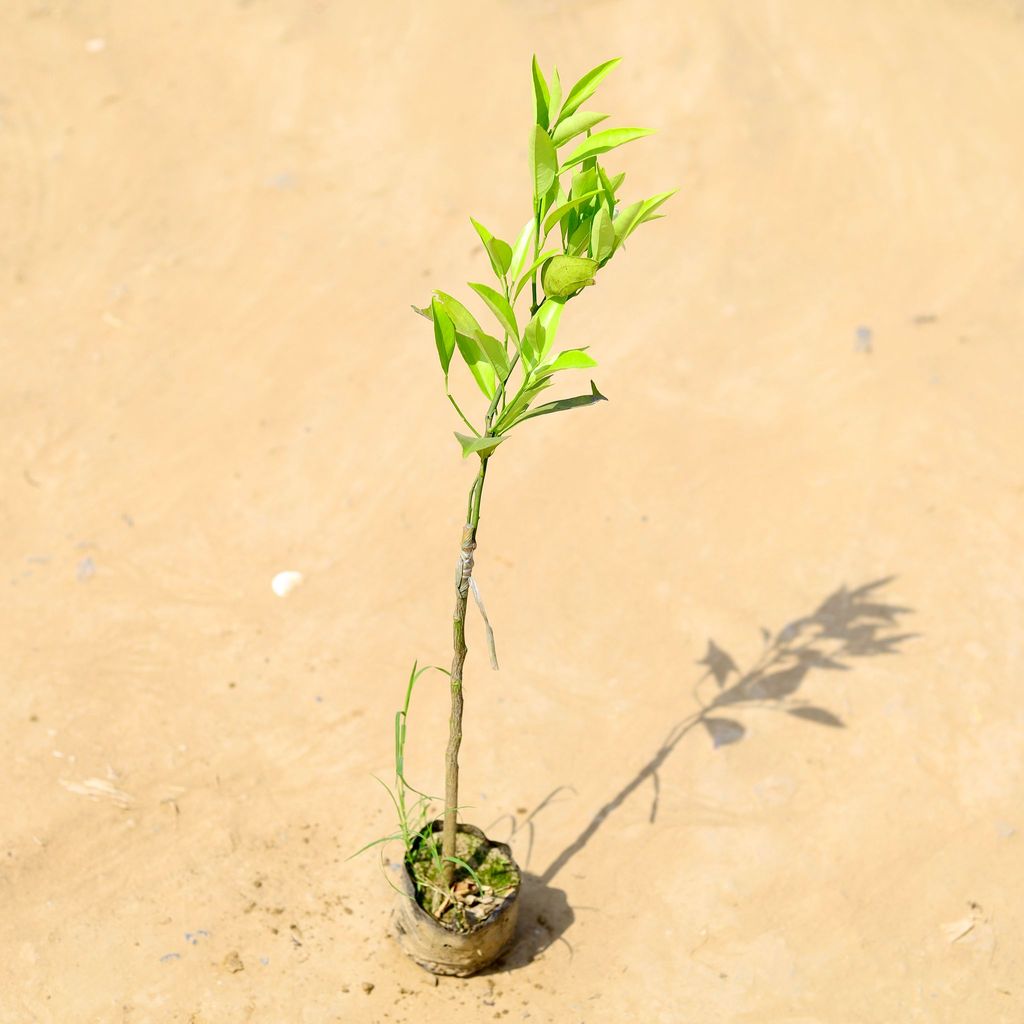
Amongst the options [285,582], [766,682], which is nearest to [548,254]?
[766,682]

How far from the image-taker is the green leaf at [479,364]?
241 centimetres

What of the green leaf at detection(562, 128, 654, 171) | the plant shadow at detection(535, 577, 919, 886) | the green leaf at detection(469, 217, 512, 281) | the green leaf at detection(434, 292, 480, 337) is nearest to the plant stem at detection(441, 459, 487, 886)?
the green leaf at detection(434, 292, 480, 337)

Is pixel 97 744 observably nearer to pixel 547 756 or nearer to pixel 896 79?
pixel 547 756

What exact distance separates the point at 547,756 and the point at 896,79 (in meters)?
4.58

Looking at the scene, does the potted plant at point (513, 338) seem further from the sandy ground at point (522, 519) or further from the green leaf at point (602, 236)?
the sandy ground at point (522, 519)

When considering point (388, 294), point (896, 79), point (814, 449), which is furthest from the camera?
point (896, 79)

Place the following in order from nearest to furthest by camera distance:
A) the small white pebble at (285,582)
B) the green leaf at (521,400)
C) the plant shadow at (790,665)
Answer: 1. the green leaf at (521,400)
2. the plant shadow at (790,665)
3. the small white pebble at (285,582)

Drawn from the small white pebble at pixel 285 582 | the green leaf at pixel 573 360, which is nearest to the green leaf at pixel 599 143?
the green leaf at pixel 573 360

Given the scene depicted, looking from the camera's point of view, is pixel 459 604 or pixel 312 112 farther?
pixel 312 112

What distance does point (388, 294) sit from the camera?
219 inches

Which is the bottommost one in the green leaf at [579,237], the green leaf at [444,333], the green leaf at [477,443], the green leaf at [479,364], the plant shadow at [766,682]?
the plant shadow at [766,682]

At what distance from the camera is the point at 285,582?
4.29 m

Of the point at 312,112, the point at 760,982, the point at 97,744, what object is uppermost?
the point at 312,112

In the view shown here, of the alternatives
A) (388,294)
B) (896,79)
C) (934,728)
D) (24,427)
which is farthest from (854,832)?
(896,79)
